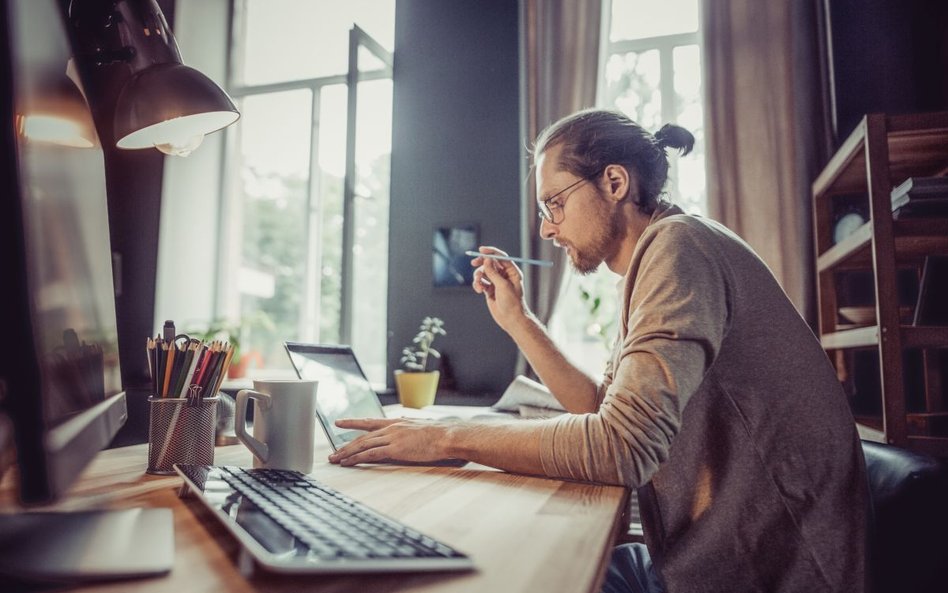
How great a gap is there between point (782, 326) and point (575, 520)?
0.58 metres

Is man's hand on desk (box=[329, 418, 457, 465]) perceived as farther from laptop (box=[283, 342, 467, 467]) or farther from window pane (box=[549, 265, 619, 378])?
window pane (box=[549, 265, 619, 378])

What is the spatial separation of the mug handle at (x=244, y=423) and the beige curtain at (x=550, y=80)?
2054mm

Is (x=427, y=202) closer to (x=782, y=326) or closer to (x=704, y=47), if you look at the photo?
(x=704, y=47)

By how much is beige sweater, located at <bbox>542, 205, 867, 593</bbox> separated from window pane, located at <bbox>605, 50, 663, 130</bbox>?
2.30 meters

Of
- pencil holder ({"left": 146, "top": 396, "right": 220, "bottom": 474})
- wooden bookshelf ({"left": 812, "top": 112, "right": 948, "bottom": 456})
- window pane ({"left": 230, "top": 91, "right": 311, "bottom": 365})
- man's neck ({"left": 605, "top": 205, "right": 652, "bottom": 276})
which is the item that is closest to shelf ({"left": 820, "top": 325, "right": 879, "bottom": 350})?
wooden bookshelf ({"left": 812, "top": 112, "right": 948, "bottom": 456})

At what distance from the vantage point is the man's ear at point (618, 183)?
1.35 meters

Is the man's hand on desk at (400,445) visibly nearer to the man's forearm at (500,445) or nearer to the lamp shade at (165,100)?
the man's forearm at (500,445)

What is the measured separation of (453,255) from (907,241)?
6.25 ft

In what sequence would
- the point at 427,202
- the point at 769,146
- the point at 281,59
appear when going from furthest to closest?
1. the point at 281,59
2. the point at 427,202
3. the point at 769,146

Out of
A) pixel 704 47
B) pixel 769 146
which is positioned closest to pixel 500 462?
pixel 769 146

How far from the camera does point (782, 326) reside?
103cm

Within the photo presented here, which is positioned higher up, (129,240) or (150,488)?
(129,240)

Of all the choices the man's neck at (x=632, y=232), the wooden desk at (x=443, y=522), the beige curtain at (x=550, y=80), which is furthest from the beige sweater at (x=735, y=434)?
the beige curtain at (x=550, y=80)

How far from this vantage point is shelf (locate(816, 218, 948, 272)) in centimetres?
168
